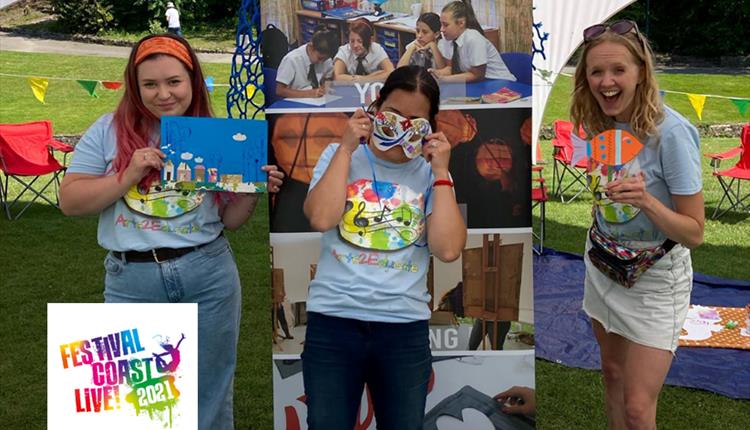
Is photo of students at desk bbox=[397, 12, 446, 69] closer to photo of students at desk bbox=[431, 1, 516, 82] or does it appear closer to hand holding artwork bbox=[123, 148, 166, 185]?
photo of students at desk bbox=[431, 1, 516, 82]

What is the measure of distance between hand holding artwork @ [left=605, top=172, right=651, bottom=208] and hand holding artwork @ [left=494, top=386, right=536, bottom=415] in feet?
2.97

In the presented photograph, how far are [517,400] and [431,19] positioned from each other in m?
1.34

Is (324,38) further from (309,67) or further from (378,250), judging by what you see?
(378,250)

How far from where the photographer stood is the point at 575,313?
18.0 ft

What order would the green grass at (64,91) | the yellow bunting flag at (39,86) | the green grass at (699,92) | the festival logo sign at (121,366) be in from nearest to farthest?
the festival logo sign at (121,366) < the yellow bunting flag at (39,86) < the green grass at (699,92) < the green grass at (64,91)

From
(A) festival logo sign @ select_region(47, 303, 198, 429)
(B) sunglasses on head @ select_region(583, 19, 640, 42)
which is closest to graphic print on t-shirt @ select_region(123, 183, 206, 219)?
(A) festival logo sign @ select_region(47, 303, 198, 429)

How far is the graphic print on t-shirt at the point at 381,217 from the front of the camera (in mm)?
2449

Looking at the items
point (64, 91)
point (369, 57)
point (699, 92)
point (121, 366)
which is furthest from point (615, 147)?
point (64, 91)

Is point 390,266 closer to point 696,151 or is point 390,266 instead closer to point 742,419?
point 696,151

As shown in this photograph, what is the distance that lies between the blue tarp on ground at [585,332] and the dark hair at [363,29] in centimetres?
240

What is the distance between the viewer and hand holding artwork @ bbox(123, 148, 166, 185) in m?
2.49

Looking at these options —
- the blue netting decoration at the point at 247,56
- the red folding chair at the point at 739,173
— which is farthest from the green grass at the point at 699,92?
the blue netting decoration at the point at 247,56

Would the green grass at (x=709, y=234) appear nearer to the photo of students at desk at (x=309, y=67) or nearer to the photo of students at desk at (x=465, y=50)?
the photo of students at desk at (x=465, y=50)

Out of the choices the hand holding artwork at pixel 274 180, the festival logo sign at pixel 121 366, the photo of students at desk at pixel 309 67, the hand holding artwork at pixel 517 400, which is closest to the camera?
the festival logo sign at pixel 121 366
